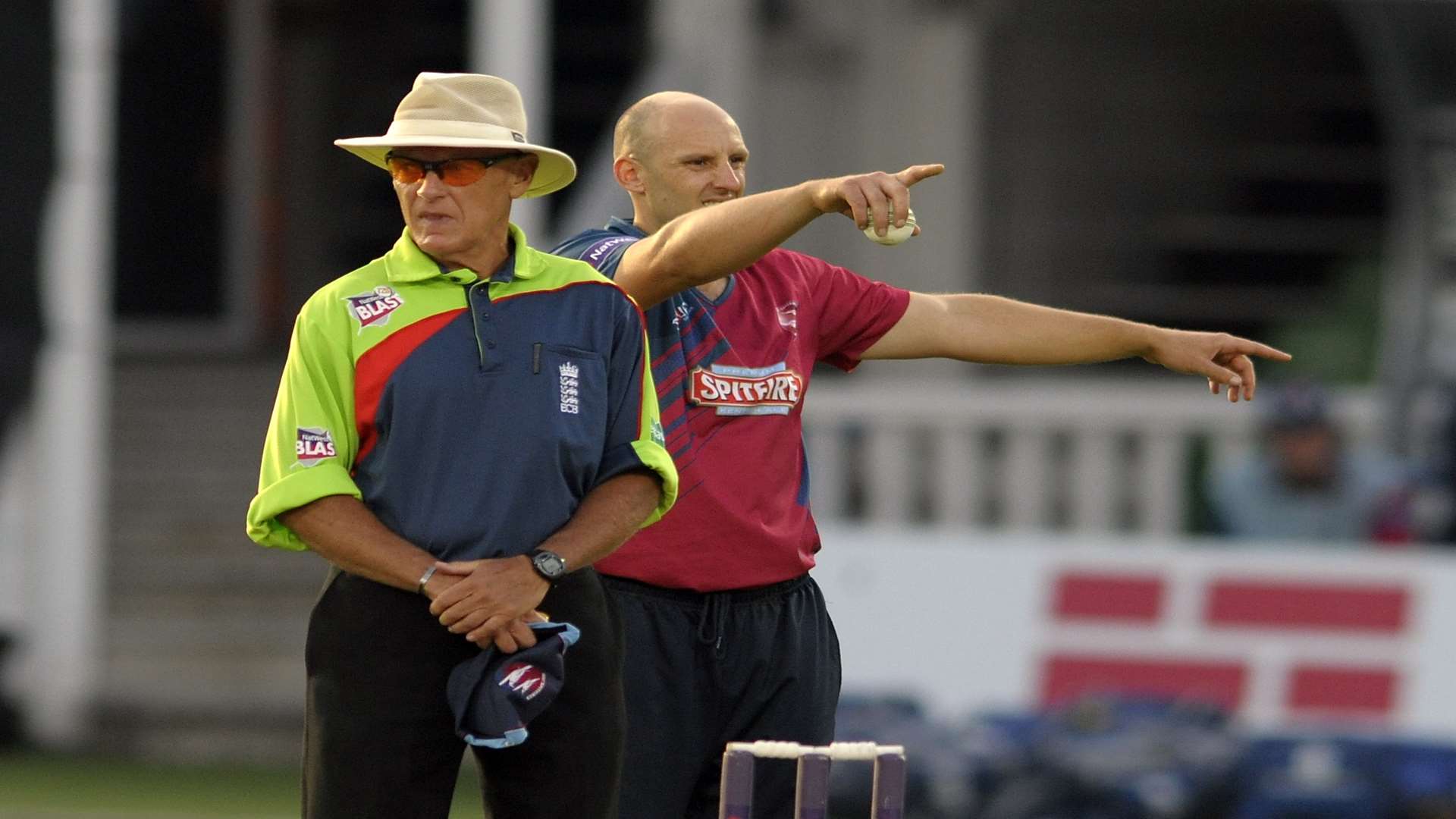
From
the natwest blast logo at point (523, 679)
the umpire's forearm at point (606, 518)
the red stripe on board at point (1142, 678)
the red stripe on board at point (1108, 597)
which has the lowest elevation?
the red stripe on board at point (1142, 678)

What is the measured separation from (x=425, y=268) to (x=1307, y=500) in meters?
5.52

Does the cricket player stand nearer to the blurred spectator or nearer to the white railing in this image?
the blurred spectator

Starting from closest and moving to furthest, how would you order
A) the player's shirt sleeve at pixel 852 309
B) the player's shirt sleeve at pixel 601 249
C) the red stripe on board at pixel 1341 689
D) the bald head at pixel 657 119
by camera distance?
the player's shirt sleeve at pixel 601 249 → the bald head at pixel 657 119 → the player's shirt sleeve at pixel 852 309 → the red stripe on board at pixel 1341 689

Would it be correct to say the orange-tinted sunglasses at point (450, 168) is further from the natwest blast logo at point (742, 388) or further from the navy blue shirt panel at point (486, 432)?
the natwest blast logo at point (742, 388)

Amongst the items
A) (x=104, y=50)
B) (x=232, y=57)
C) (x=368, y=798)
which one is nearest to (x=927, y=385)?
(x=104, y=50)

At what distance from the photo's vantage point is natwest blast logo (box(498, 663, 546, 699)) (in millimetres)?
3582

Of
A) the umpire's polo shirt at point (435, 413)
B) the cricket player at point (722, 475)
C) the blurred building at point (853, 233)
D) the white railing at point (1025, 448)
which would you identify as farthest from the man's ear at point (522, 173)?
the white railing at point (1025, 448)

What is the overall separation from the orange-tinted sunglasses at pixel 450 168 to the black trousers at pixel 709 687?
87 cm

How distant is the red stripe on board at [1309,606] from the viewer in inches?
325

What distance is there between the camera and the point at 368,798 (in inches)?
144

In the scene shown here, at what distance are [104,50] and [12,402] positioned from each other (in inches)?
A: 56.6

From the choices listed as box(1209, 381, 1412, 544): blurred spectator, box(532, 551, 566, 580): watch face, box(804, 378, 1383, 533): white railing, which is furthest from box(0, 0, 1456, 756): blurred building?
box(532, 551, 566, 580): watch face

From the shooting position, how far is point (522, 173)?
3.83 metres

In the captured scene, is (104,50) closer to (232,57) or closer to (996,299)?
(232,57)
